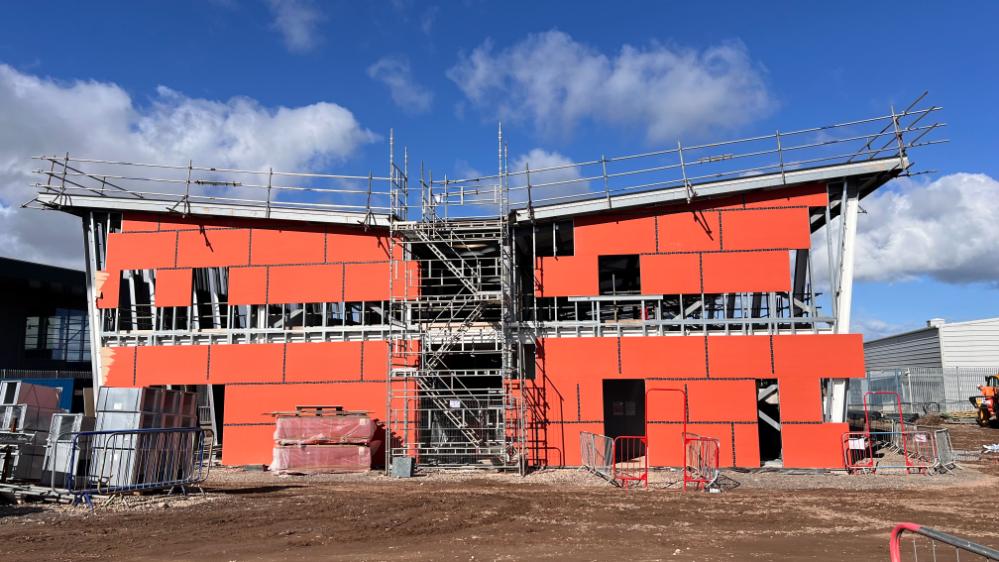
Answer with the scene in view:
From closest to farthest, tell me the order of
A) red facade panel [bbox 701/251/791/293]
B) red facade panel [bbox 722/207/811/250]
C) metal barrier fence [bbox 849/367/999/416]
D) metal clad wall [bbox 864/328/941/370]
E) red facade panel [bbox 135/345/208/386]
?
red facade panel [bbox 701/251/791/293]
red facade panel [bbox 722/207/811/250]
red facade panel [bbox 135/345/208/386]
metal barrier fence [bbox 849/367/999/416]
metal clad wall [bbox 864/328/941/370]

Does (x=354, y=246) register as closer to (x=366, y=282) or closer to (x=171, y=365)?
(x=366, y=282)

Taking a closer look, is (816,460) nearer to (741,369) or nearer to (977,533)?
(741,369)

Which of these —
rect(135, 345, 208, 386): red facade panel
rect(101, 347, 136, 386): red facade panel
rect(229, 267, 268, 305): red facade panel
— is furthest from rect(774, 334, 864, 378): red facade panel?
rect(101, 347, 136, 386): red facade panel

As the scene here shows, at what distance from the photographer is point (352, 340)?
74.5ft

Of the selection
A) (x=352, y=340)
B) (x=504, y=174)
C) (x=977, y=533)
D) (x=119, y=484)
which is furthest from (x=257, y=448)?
(x=977, y=533)

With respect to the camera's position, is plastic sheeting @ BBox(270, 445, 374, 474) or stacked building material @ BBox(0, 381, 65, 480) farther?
plastic sheeting @ BBox(270, 445, 374, 474)

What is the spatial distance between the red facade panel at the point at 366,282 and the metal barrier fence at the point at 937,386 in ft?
89.8

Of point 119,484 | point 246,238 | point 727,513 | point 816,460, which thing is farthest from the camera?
point 246,238

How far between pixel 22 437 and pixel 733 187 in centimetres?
1905

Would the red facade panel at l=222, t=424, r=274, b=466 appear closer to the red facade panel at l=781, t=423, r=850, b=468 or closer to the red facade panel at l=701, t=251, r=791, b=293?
the red facade panel at l=701, t=251, r=791, b=293

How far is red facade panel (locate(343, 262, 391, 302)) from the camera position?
22.8 metres


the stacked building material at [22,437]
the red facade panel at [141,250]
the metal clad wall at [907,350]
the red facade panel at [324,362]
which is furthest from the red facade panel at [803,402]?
the metal clad wall at [907,350]

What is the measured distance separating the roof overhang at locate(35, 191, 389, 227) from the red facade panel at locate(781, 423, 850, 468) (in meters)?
13.4

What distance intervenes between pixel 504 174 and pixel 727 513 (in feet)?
40.0
